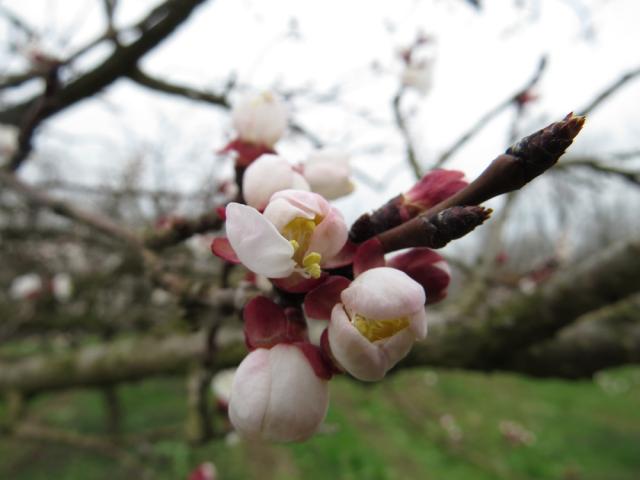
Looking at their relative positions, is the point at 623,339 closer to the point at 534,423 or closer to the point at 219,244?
the point at 219,244

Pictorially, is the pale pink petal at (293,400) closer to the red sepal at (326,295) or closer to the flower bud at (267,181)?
the red sepal at (326,295)

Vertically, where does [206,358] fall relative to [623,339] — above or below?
above

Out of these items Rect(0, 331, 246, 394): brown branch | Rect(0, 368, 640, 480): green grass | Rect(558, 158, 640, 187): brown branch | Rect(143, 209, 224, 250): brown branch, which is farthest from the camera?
Rect(0, 368, 640, 480): green grass

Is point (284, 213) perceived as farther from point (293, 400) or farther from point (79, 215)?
point (79, 215)

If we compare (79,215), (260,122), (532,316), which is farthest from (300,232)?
(532,316)

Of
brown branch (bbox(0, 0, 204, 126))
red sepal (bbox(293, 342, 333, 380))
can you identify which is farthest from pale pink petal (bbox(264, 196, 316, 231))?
brown branch (bbox(0, 0, 204, 126))

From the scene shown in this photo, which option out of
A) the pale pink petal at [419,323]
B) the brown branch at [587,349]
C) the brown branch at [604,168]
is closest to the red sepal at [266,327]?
the pale pink petal at [419,323]

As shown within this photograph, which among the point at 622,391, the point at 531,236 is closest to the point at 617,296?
the point at 622,391

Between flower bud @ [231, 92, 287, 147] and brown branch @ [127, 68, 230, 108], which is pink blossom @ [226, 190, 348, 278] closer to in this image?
flower bud @ [231, 92, 287, 147]
